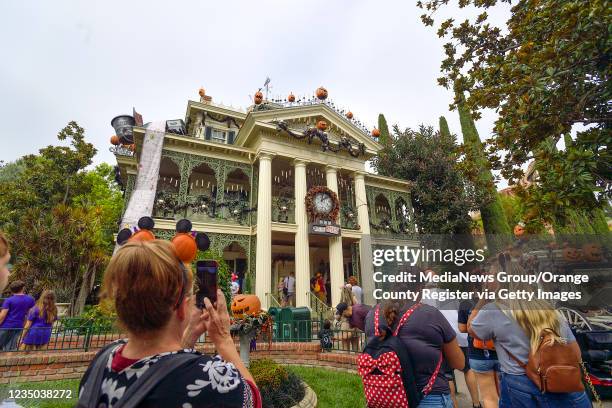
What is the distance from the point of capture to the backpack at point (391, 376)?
2.25m

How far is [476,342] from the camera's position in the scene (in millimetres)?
3727

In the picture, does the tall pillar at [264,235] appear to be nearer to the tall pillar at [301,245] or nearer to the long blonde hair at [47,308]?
Result: the tall pillar at [301,245]

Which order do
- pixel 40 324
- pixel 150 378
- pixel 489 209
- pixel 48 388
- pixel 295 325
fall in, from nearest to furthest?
pixel 150 378 < pixel 48 388 < pixel 40 324 < pixel 295 325 < pixel 489 209

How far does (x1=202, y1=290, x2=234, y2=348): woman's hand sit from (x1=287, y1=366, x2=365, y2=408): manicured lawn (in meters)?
4.44

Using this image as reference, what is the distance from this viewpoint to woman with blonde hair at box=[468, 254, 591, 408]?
7.70 ft

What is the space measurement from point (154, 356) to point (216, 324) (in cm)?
36

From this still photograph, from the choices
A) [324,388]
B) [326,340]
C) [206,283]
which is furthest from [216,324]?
[326,340]

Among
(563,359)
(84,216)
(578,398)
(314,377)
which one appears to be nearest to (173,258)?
(563,359)

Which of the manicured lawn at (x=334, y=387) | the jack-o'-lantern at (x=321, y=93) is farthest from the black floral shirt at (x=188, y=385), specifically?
the jack-o'-lantern at (x=321, y=93)

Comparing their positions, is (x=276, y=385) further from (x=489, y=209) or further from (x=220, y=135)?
(x=489, y=209)

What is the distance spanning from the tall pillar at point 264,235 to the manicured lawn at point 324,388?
236 inches

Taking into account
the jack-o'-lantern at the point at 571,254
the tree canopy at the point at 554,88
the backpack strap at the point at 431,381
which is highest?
the tree canopy at the point at 554,88

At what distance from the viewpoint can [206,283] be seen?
161 cm

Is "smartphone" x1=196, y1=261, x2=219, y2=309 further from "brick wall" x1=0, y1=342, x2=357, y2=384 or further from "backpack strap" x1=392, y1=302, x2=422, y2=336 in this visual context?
"brick wall" x1=0, y1=342, x2=357, y2=384
